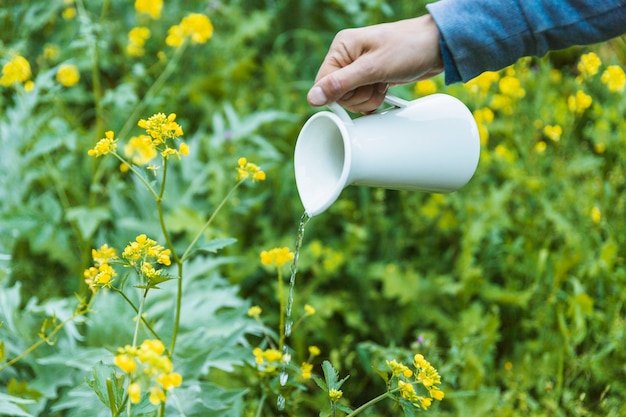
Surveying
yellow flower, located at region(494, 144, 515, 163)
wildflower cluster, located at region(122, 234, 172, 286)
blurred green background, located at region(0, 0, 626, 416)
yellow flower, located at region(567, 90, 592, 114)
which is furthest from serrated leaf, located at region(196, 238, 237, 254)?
yellow flower, located at region(567, 90, 592, 114)

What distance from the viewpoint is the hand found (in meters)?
1.10

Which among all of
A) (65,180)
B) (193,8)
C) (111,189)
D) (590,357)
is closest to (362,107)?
(590,357)

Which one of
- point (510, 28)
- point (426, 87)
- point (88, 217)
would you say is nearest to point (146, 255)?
point (510, 28)

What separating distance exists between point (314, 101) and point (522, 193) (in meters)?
1.45

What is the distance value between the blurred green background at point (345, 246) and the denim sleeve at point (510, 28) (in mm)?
644

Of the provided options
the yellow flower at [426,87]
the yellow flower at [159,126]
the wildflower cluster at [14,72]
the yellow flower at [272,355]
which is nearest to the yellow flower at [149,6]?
the wildflower cluster at [14,72]

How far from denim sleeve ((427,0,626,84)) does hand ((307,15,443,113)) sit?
0.10ft

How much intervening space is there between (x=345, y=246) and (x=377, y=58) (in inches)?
46.9

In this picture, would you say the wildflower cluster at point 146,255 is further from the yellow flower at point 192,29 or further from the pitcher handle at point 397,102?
the yellow flower at point 192,29

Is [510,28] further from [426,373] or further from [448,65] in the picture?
[426,373]

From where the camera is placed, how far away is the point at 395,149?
1.15 m

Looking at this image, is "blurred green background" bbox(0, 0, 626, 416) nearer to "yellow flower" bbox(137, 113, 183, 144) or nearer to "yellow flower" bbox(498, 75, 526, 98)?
"yellow flower" bbox(498, 75, 526, 98)

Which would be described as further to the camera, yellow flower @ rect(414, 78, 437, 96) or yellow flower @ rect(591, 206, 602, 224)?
yellow flower @ rect(414, 78, 437, 96)

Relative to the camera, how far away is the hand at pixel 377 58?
1104 mm
